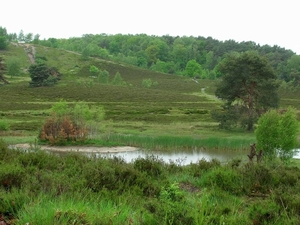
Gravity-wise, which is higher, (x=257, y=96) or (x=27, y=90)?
(x=257, y=96)

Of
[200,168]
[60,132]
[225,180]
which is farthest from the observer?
[60,132]

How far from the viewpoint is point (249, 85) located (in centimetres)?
4934

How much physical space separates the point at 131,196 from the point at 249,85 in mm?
44988

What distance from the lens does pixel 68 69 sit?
5576 inches

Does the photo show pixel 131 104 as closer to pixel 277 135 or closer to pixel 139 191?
pixel 277 135

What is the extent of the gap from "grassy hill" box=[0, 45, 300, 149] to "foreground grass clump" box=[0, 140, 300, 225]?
108 feet

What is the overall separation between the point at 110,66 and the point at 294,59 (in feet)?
237

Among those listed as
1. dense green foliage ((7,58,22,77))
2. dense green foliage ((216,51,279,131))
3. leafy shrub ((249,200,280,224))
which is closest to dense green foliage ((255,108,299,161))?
dense green foliage ((216,51,279,131))

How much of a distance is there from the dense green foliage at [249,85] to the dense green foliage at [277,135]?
21.2m

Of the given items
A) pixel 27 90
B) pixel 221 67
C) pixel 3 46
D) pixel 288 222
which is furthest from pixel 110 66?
pixel 288 222

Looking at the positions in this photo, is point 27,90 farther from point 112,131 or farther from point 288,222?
point 288,222

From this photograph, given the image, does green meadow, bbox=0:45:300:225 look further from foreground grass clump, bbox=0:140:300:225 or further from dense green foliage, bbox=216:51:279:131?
dense green foliage, bbox=216:51:279:131

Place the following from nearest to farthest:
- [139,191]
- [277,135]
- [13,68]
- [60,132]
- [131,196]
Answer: [131,196] → [139,191] → [277,135] → [60,132] → [13,68]

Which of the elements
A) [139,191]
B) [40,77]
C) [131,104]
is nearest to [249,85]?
[131,104]
